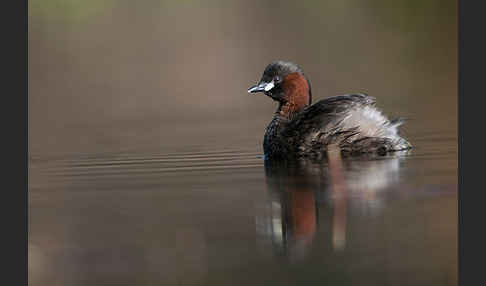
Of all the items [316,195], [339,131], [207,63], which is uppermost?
[207,63]

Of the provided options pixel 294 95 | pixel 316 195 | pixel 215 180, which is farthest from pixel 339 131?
pixel 316 195

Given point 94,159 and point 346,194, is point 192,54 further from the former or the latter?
point 346,194

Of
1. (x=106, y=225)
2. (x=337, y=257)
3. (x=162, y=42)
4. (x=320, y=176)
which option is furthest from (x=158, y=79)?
(x=337, y=257)

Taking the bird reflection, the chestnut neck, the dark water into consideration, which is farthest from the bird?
the chestnut neck

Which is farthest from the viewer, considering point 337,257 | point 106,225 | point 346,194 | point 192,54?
point 192,54

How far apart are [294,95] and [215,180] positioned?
97.4 inches

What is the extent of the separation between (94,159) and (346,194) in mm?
3957

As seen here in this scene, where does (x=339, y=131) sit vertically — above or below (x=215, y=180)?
above

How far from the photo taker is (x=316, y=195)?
22.4 ft

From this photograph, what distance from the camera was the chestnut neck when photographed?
1002 centimetres

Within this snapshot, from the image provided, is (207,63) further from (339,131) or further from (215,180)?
(215,180)

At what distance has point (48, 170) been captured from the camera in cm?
919

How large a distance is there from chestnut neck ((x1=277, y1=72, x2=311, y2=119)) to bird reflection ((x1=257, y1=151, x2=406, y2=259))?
1.08 metres

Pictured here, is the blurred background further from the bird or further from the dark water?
the bird
